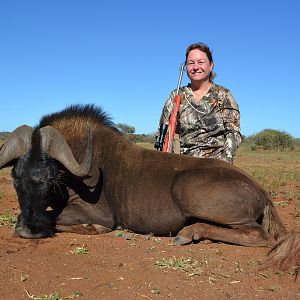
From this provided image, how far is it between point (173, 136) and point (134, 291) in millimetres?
3932

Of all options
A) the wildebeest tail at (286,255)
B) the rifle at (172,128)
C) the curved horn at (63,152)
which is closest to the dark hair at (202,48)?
the rifle at (172,128)

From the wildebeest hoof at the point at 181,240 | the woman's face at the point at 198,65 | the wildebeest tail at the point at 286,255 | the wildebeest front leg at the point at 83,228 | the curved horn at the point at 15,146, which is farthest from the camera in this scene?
the woman's face at the point at 198,65

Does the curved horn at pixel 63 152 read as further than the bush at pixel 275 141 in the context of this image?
No

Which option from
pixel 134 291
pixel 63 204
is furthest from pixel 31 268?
pixel 63 204

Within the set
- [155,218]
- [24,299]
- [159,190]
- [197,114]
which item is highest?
[197,114]

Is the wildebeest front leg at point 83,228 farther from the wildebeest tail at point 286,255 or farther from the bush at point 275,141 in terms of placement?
the bush at point 275,141

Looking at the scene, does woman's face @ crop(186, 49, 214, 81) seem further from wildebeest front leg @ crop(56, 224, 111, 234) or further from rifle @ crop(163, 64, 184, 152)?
wildebeest front leg @ crop(56, 224, 111, 234)

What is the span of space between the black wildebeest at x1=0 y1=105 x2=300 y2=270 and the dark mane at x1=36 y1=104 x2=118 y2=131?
0.01 metres

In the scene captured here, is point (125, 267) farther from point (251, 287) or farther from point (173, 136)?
point (173, 136)

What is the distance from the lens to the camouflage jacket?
706 centimetres

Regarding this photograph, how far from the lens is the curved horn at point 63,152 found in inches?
206

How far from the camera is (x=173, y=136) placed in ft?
23.6

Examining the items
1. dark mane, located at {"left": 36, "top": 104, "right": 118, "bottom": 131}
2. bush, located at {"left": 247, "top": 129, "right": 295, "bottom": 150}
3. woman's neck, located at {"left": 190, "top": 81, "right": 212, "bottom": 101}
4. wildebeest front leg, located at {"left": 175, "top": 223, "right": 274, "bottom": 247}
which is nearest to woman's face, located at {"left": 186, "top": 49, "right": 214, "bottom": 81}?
woman's neck, located at {"left": 190, "top": 81, "right": 212, "bottom": 101}

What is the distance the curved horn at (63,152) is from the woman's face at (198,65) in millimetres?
2445
